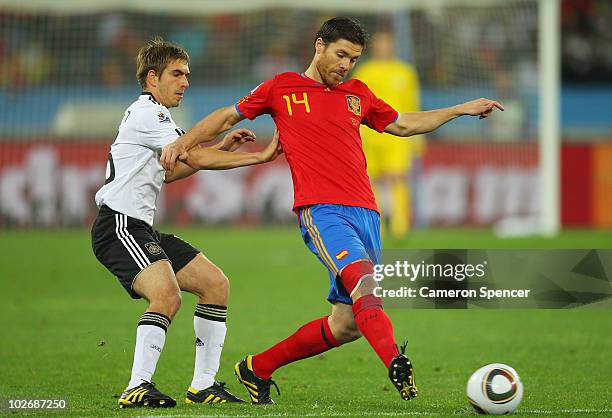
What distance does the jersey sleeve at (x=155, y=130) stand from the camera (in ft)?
21.5

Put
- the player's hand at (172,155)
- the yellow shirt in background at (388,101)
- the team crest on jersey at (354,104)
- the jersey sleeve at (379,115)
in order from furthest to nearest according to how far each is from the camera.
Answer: the yellow shirt in background at (388,101) → the jersey sleeve at (379,115) → the team crest on jersey at (354,104) → the player's hand at (172,155)

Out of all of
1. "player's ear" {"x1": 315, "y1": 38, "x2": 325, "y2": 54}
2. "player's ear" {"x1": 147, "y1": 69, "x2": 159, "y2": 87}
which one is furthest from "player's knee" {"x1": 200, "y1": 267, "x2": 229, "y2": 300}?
"player's ear" {"x1": 315, "y1": 38, "x2": 325, "y2": 54}

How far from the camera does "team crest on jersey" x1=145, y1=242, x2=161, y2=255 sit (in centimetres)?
644

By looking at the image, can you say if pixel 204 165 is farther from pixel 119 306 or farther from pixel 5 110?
pixel 5 110

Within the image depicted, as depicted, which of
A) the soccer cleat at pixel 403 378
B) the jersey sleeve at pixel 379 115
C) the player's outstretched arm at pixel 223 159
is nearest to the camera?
the soccer cleat at pixel 403 378

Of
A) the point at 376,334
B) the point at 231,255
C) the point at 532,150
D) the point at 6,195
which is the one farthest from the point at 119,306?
the point at 532,150

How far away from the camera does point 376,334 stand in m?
5.92

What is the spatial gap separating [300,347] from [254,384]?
338mm

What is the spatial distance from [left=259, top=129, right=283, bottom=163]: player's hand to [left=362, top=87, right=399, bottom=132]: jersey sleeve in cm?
58

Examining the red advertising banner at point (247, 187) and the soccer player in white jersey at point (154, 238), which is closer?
the soccer player in white jersey at point (154, 238)

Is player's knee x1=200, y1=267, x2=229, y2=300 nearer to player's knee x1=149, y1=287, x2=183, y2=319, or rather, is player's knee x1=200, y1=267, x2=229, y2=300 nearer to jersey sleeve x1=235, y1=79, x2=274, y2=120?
player's knee x1=149, y1=287, x2=183, y2=319

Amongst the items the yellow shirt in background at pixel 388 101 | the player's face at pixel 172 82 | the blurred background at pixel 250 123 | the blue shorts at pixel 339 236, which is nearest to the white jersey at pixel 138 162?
the player's face at pixel 172 82

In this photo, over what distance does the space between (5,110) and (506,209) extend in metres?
10.4

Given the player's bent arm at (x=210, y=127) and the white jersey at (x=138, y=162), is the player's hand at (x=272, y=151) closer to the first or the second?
the player's bent arm at (x=210, y=127)
